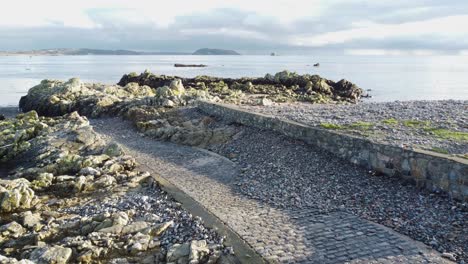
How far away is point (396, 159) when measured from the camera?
12.8 meters

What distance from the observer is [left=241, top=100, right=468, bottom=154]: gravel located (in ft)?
44.9

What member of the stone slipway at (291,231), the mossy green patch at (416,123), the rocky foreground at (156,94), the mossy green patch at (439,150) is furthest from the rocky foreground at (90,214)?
the rocky foreground at (156,94)

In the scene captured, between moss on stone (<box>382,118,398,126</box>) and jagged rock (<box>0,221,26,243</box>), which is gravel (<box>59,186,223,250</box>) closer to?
jagged rock (<box>0,221,26,243</box>)

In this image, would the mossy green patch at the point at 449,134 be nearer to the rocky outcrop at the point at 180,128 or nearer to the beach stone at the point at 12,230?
the rocky outcrop at the point at 180,128

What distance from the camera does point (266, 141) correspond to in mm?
18234

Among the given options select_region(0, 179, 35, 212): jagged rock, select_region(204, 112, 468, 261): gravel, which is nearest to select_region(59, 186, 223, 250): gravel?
select_region(0, 179, 35, 212): jagged rock

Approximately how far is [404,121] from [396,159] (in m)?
5.19

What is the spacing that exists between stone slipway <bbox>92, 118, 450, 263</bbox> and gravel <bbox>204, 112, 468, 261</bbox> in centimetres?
45

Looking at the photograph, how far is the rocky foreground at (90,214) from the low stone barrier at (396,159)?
5795 millimetres

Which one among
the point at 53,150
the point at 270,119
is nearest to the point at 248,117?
the point at 270,119

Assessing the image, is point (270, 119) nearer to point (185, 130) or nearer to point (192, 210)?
point (185, 130)

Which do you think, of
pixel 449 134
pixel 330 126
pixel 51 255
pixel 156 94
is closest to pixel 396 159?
pixel 449 134

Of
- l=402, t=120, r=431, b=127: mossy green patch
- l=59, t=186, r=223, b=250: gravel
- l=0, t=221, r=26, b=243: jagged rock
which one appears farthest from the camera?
l=402, t=120, r=431, b=127: mossy green patch

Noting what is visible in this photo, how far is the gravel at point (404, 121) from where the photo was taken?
13.7 meters
